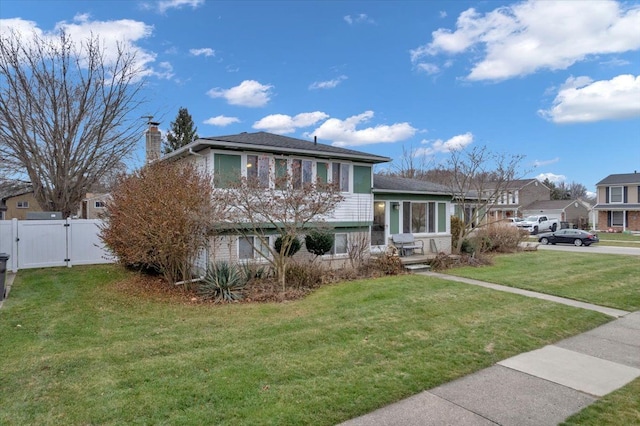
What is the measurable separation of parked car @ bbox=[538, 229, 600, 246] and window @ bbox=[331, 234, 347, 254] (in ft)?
70.9

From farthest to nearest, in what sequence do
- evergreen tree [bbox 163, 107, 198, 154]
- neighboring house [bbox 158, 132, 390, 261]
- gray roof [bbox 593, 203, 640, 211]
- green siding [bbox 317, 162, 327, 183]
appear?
gray roof [bbox 593, 203, 640, 211] → evergreen tree [bbox 163, 107, 198, 154] → green siding [bbox 317, 162, 327, 183] → neighboring house [bbox 158, 132, 390, 261]

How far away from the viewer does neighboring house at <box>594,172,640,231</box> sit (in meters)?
38.8

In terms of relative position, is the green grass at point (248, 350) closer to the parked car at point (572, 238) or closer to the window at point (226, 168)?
the window at point (226, 168)

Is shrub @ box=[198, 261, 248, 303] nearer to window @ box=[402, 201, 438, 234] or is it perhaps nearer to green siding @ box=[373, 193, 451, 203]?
green siding @ box=[373, 193, 451, 203]

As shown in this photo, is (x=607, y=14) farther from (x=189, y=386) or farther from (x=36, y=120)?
(x=36, y=120)

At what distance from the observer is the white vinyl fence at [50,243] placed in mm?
12508

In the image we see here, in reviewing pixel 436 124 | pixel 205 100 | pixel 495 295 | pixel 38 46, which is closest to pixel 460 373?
pixel 495 295

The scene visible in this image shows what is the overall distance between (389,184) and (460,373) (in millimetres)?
12076

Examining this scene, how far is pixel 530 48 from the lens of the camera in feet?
55.3

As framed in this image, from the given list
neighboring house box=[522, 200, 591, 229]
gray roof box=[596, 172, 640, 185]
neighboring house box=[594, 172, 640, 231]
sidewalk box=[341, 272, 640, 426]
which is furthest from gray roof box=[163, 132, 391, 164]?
neighboring house box=[522, 200, 591, 229]

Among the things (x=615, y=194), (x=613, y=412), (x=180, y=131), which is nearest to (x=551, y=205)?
(x=615, y=194)

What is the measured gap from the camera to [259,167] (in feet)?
40.3

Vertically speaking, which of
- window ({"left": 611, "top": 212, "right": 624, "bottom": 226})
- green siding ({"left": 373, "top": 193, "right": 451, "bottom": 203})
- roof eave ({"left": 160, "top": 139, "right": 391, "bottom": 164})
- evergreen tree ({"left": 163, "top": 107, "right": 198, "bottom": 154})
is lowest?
window ({"left": 611, "top": 212, "right": 624, "bottom": 226})

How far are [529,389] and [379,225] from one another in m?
11.3
